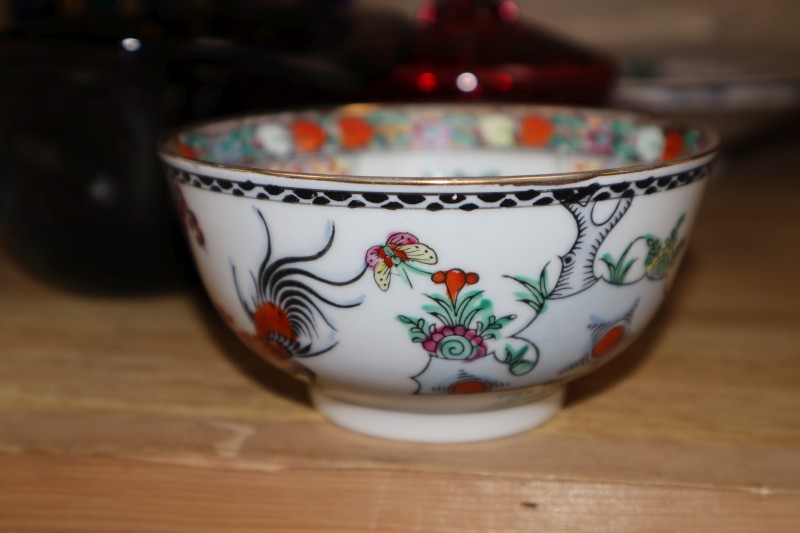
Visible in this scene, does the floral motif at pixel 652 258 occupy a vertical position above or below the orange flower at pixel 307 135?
above

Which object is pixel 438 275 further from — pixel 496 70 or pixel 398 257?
pixel 496 70

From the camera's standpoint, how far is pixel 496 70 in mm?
543

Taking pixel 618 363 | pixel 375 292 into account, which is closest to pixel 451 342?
pixel 375 292

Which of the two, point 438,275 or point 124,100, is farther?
point 124,100

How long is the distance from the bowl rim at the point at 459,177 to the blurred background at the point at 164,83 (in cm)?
3

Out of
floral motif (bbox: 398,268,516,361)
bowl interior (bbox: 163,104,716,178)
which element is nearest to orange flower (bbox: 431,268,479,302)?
floral motif (bbox: 398,268,516,361)

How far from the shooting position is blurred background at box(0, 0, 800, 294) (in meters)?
0.48

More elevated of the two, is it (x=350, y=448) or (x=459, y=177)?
(x=459, y=177)

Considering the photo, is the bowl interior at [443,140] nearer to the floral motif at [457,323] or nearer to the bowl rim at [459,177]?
the bowl rim at [459,177]

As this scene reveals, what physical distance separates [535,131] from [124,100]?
0.22 m

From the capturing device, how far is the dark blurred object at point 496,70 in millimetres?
544

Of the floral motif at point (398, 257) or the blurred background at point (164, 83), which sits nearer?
the floral motif at point (398, 257)

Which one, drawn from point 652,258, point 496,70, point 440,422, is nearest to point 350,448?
point 440,422

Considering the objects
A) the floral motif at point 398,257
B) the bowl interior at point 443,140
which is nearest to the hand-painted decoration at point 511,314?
the floral motif at point 398,257
